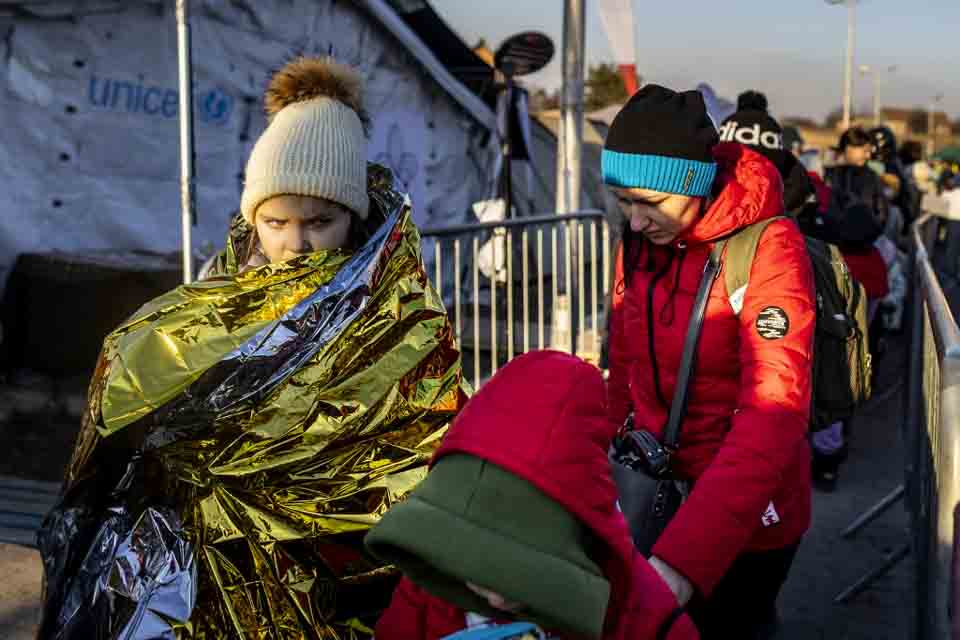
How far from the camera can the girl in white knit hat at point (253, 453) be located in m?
2.06

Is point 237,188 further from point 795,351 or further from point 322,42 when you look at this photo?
point 795,351

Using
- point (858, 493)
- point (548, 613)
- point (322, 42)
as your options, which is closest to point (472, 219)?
point (322, 42)

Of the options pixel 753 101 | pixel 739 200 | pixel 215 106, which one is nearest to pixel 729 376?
pixel 739 200

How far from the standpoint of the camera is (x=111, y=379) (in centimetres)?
209

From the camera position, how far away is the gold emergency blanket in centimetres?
205

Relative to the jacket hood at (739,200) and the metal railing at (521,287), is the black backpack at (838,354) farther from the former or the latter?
the metal railing at (521,287)

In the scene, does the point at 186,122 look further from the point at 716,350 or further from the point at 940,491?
the point at 940,491

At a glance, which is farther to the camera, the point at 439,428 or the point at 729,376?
the point at 729,376

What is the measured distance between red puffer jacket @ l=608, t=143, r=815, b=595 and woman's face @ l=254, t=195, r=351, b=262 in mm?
826

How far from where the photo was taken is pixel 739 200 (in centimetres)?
250

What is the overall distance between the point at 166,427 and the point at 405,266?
609mm

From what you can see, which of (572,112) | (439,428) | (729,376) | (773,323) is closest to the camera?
(439,428)

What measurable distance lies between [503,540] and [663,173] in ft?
4.08

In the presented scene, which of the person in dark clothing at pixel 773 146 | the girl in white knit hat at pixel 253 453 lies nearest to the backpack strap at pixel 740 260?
the girl in white knit hat at pixel 253 453
